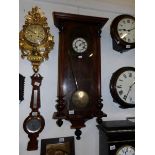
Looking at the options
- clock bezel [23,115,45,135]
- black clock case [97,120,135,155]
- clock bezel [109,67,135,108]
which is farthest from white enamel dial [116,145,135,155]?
clock bezel [23,115,45,135]

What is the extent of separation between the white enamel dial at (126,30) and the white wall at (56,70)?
0.54 ft

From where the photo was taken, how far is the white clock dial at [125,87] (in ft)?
6.37

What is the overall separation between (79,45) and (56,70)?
1.20ft

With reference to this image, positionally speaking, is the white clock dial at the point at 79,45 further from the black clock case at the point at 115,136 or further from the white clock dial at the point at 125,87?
the black clock case at the point at 115,136

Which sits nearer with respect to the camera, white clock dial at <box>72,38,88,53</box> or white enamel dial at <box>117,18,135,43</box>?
white clock dial at <box>72,38,88,53</box>

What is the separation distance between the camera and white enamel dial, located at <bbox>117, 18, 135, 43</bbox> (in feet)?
6.35

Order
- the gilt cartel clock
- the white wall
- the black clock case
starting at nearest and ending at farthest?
the black clock case, the white wall, the gilt cartel clock

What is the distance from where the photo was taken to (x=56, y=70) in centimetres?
190

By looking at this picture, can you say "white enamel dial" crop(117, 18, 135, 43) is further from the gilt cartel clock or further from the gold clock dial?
the gold clock dial

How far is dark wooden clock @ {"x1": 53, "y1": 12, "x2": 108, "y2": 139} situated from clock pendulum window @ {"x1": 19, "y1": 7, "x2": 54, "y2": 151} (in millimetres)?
157

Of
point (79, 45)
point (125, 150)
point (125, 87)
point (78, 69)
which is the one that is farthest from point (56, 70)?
point (125, 150)
